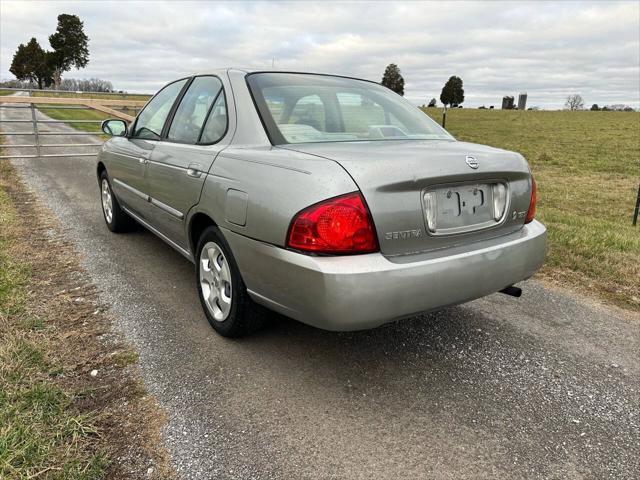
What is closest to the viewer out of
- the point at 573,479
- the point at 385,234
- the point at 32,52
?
the point at 573,479

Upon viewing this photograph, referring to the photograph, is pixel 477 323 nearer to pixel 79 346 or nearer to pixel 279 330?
pixel 279 330

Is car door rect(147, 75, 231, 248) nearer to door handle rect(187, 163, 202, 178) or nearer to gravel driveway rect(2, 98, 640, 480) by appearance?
door handle rect(187, 163, 202, 178)

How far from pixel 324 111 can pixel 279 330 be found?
140 cm

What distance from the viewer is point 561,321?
3.34 m

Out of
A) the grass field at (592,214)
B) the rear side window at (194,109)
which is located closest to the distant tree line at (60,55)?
the grass field at (592,214)

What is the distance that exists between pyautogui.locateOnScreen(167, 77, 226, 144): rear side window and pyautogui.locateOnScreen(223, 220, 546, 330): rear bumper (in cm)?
108

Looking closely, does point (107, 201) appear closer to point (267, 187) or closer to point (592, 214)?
point (267, 187)

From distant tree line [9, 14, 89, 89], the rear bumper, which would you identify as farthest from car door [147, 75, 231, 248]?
distant tree line [9, 14, 89, 89]

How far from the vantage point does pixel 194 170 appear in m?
2.98

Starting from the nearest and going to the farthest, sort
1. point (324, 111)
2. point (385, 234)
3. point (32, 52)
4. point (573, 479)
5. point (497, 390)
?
point (573, 479)
point (385, 234)
point (497, 390)
point (324, 111)
point (32, 52)

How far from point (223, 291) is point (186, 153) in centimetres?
95

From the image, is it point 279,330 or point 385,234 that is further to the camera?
point 279,330

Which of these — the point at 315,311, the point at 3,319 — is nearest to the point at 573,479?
the point at 315,311

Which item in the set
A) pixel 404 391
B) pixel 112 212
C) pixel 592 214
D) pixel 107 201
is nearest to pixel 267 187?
pixel 404 391
